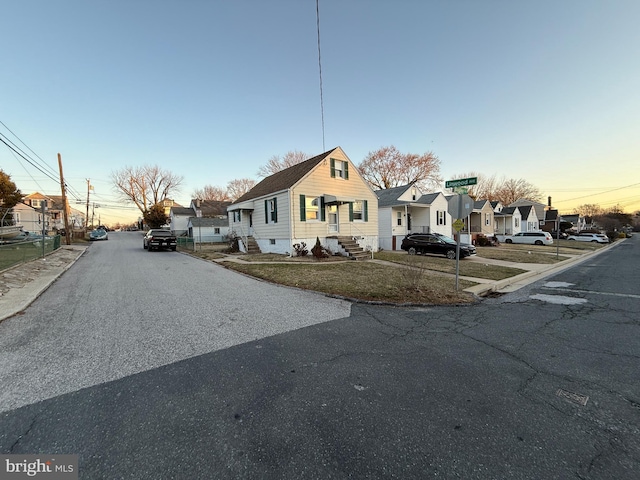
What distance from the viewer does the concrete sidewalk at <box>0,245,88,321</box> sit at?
19.7 ft

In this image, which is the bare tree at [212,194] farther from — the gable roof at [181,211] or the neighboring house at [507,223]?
the neighboring house at [507,223]

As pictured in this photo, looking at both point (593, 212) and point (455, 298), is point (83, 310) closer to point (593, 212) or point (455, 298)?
point (455, 298)

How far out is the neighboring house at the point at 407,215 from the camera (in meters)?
22.5

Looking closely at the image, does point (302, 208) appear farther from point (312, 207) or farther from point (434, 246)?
point (434, 246)

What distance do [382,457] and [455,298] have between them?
578 cm

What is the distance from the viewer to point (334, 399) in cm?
279

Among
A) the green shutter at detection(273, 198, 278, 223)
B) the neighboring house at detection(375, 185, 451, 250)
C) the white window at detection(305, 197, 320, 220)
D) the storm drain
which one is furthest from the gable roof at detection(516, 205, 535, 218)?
the storm drain

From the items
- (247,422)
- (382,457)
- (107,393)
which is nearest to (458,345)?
(382,457)

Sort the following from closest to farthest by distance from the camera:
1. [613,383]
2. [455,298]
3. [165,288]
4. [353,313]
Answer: [613,383] → [353,313] → [455,298] → [165,288]

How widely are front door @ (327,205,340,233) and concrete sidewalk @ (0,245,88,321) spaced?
1358cm

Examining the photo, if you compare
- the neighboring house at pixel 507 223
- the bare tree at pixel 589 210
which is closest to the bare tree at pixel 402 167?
the neighboring house at pixel 507 223

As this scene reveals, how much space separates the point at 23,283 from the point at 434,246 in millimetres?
19423

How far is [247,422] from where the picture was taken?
2.44m

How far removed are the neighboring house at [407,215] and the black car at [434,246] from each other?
2976 mm
